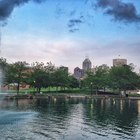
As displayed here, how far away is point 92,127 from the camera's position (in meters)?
62.5

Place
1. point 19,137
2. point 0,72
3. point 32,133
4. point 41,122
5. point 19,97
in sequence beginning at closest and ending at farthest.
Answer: point 19,137, point 32,133, point 41,122, point 19,97, point 0,72

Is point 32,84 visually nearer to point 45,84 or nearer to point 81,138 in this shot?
point 45,84

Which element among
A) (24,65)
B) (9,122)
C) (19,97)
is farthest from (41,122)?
(24,65)

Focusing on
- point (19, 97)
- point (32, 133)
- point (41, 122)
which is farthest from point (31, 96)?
point (32, 133)

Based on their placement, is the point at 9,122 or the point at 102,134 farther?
the point at 9,122

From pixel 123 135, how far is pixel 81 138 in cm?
673

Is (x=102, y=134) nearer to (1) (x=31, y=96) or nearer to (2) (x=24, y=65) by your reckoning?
(1) (x=31, y=96)

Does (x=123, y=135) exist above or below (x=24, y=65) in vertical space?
below

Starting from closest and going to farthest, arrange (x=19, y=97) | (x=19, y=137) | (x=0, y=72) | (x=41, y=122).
A: (x=19, y=137), (x=41, y=122), (x=19, y=97), (x=0, y=72)

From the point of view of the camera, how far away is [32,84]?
182375 millimetres

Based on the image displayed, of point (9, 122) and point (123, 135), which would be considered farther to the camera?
point (9, 122)

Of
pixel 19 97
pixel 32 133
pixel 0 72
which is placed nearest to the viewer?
pixel 32 133

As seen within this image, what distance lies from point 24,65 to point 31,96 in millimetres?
29673

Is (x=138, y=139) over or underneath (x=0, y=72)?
underneath
